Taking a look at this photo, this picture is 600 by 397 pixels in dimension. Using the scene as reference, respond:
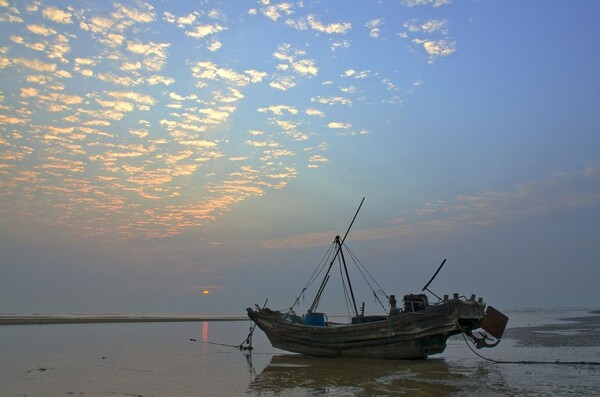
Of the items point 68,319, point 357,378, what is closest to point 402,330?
point 357,378

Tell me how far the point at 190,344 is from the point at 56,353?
33.9 feet

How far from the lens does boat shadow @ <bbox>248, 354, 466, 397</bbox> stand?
15577 mm

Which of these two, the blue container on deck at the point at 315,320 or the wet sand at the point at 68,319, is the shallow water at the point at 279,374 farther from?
the wet sand at the point at 68,319

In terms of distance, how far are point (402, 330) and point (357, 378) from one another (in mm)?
6006

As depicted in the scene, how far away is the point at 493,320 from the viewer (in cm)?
2211

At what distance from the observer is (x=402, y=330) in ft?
77.9

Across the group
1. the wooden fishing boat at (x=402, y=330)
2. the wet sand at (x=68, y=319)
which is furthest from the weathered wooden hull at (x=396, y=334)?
the wet sand at (x=68, y=319)

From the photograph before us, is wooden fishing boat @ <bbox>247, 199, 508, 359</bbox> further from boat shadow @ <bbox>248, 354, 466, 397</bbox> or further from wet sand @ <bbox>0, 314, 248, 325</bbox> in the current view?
wet sand @ <bbox>0, 314, 248, 325</bbox>

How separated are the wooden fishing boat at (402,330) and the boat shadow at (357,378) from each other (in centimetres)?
65

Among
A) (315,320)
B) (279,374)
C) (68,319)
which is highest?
(315,320)

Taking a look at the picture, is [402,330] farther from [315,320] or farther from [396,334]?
[315,320]

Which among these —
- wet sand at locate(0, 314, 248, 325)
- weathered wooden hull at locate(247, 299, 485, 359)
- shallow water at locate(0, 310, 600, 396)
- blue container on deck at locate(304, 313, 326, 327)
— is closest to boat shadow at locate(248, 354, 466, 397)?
shallow water at locate(0, 310, 600, 396)

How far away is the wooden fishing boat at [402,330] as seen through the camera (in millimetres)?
22562

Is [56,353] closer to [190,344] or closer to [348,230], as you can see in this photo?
[190,344]
